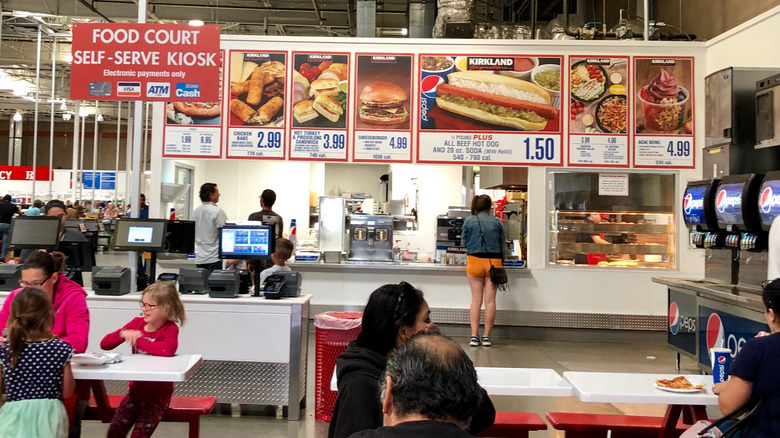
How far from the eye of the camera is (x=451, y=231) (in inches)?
344

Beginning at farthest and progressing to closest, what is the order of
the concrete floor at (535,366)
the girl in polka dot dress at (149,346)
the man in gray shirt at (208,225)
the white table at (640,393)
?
the man in gray shirt at (208,225) → the concrete floor at (535,366) → the girl in polka dot dress at (149,346) → the white table at (640,393)

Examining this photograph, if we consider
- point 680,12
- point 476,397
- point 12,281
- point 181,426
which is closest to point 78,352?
point 181,426

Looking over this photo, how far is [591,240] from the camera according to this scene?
8453mm

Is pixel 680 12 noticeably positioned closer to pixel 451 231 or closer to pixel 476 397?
pixel 451 231

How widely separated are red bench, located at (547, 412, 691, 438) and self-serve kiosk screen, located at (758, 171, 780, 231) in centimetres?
212

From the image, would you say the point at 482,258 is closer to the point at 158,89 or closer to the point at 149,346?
the point at 158,89

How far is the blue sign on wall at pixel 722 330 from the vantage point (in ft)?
16.1

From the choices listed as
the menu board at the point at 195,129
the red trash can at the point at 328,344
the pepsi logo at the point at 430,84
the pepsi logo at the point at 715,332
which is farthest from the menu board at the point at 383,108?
the pepsi logo at the point at 715,332

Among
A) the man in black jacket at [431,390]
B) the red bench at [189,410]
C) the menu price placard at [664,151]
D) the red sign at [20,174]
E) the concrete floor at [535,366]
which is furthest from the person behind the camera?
the red sign at [20,174]

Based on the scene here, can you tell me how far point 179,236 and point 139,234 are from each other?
33cm

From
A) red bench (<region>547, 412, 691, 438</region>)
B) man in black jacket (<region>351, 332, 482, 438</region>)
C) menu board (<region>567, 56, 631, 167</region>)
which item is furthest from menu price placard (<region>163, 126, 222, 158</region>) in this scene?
man in black jacket (<region>351, 332, 482, 438</region>)

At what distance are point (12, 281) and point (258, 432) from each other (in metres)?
2.19

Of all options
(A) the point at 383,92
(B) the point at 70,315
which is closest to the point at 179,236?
(B) the point at 70,315

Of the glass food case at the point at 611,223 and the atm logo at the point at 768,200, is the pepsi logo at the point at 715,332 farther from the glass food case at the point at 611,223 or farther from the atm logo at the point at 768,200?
the glass food case at the point at 611,223
